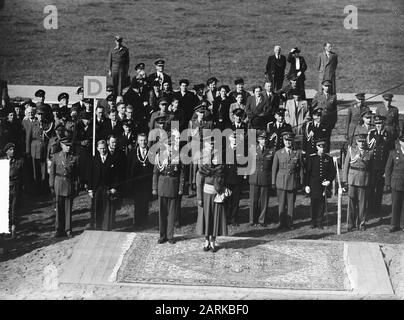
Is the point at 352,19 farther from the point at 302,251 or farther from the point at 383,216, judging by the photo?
the point at 302,251

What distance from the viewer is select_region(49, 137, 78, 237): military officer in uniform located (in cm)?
1398

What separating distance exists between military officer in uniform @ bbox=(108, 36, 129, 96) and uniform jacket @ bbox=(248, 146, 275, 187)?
15.5ft

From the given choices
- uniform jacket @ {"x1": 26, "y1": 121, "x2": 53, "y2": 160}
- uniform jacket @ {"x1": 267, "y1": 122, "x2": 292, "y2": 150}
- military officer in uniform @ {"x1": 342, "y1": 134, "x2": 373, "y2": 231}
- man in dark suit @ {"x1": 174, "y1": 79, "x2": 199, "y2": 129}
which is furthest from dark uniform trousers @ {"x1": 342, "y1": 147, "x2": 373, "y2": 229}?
uniform jacket @ {"x1": 26, "y1": 121, "x2": 53, "y2": 160}

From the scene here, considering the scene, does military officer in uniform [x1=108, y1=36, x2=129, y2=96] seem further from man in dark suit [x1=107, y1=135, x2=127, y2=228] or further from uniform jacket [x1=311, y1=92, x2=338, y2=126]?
man in dark suit [x1=107, y1=135, x2=127, y2=228]

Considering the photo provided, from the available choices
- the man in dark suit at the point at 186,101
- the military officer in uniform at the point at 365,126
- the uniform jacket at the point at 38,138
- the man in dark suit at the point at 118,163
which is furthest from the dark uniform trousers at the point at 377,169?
the uniform jacket at the point at 38,138

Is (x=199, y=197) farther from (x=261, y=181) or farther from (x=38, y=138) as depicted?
(x=38, y=138)

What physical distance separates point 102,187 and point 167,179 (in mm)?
1108

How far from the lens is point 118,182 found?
46.1 feet

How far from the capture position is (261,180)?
1448 cm

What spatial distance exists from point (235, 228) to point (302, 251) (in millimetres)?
1403

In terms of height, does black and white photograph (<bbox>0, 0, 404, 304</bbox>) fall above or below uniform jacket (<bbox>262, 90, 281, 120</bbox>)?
below

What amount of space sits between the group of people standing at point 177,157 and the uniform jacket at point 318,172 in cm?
2

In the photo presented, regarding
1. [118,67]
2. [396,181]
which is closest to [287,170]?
[396,181]
